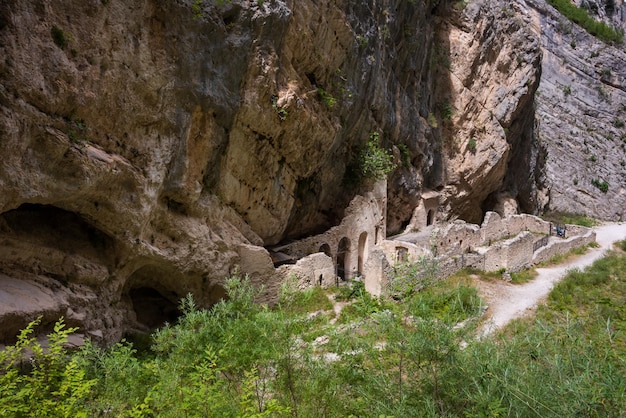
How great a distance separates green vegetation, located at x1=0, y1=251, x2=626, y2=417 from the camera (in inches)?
161

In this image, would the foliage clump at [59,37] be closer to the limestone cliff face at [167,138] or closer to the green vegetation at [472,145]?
the limestone cliff face at [167,138]

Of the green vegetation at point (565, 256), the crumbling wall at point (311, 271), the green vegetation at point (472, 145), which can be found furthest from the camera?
the green vegetation at point (472, 145)

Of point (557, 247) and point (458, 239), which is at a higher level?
point (557, 247)

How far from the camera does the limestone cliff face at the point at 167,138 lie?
738 centimetres

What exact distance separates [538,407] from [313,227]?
1508 centimetres

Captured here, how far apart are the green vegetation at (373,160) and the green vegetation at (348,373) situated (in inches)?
494

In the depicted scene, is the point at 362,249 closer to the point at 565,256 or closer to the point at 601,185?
the point at 565,256

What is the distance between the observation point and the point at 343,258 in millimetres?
18844

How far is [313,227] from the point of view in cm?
1884

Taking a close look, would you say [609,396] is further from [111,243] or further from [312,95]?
[312,95]

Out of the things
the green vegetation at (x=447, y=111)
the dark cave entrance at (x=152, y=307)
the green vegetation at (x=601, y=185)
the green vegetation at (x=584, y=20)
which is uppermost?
the green vegetation at (x=584, y=20)

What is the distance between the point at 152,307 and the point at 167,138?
6.23 meters

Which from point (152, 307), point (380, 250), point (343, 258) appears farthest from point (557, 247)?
point (152, 307)

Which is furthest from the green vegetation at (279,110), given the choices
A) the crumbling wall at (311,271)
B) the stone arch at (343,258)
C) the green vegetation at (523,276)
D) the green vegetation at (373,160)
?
the green vegetation at (523,276)
